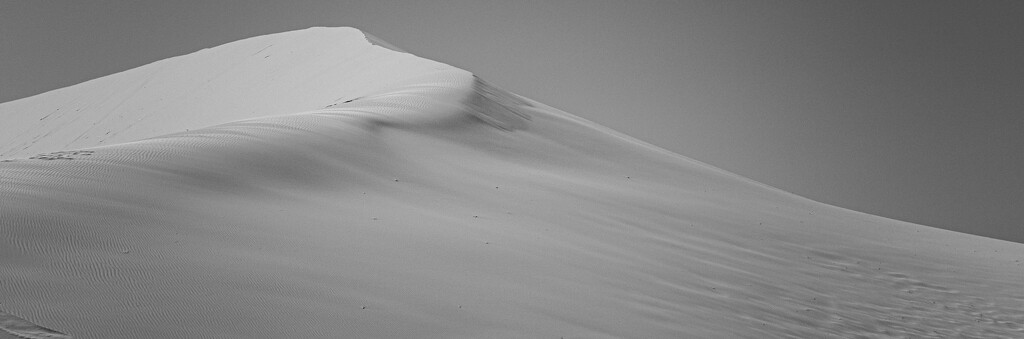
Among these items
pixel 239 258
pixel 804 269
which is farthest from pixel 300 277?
pixel 804 269

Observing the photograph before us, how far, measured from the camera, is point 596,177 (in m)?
7.36

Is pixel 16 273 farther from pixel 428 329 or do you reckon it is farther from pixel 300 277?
pixel 428 329

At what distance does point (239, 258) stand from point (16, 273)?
33.1 inches

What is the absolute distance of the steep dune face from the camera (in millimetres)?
3186

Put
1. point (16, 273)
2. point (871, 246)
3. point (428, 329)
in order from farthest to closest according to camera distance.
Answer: point (871, 246), point (428, 329), point (16, 273)

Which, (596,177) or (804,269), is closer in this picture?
(804,269)

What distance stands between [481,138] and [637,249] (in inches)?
92.9

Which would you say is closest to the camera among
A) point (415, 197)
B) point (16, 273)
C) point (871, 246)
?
point (16, 273)

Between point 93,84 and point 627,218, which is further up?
point 627,218

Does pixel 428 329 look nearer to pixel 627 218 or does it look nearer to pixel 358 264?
pixel 358 264

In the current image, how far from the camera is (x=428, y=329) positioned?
134 inches

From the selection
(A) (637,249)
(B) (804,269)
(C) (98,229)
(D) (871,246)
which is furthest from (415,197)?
(D) (871,246)

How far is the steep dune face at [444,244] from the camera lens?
10.5 ft

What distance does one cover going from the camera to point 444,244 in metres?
4.48
